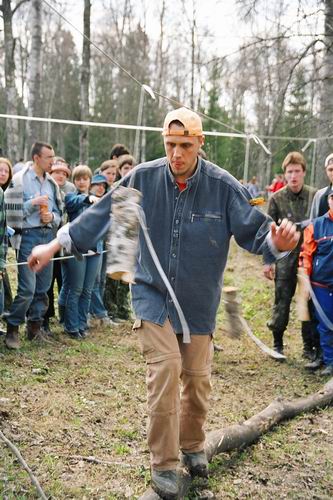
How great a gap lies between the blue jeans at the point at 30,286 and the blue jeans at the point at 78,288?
437mm

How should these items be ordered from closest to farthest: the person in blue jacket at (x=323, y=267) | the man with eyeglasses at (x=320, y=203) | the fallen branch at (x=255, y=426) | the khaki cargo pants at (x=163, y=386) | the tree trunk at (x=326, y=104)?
the khaki cargo pants at (x=163, y=386)
the fallen branch at (x=255, y=426)
the person in blue jacket at (x=323, y=267)
the man with eyeglasses at (x=320, y=203)
the tree trunk at (x=326, y=104)

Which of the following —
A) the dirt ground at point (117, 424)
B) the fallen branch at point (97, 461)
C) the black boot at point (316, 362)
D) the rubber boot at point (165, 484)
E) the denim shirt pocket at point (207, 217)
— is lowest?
the black boot at point (316, 362)

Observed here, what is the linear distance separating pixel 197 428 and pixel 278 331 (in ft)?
12.5

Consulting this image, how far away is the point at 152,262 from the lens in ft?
11.3

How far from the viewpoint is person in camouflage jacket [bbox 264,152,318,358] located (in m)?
7.06

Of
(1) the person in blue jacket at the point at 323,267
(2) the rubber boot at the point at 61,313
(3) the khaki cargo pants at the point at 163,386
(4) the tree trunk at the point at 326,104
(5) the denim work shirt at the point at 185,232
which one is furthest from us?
(4) the tree trunk at the point at 326,104

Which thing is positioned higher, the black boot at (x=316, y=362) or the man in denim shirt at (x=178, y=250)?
the man in denim shirt at (x=178, y=250)

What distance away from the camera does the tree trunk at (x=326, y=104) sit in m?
10.5

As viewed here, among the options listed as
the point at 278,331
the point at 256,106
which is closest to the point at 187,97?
the point at 256,106

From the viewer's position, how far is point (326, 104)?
1075 centimetres

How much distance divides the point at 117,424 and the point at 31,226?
2.71m

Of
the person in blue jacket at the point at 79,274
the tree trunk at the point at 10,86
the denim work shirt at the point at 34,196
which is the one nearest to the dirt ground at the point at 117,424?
the person in blue jacket at the point at 79,274

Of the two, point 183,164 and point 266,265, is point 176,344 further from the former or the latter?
point 183,164

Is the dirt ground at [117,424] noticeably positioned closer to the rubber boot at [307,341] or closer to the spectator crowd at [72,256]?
the rubber boot at [307,341]
